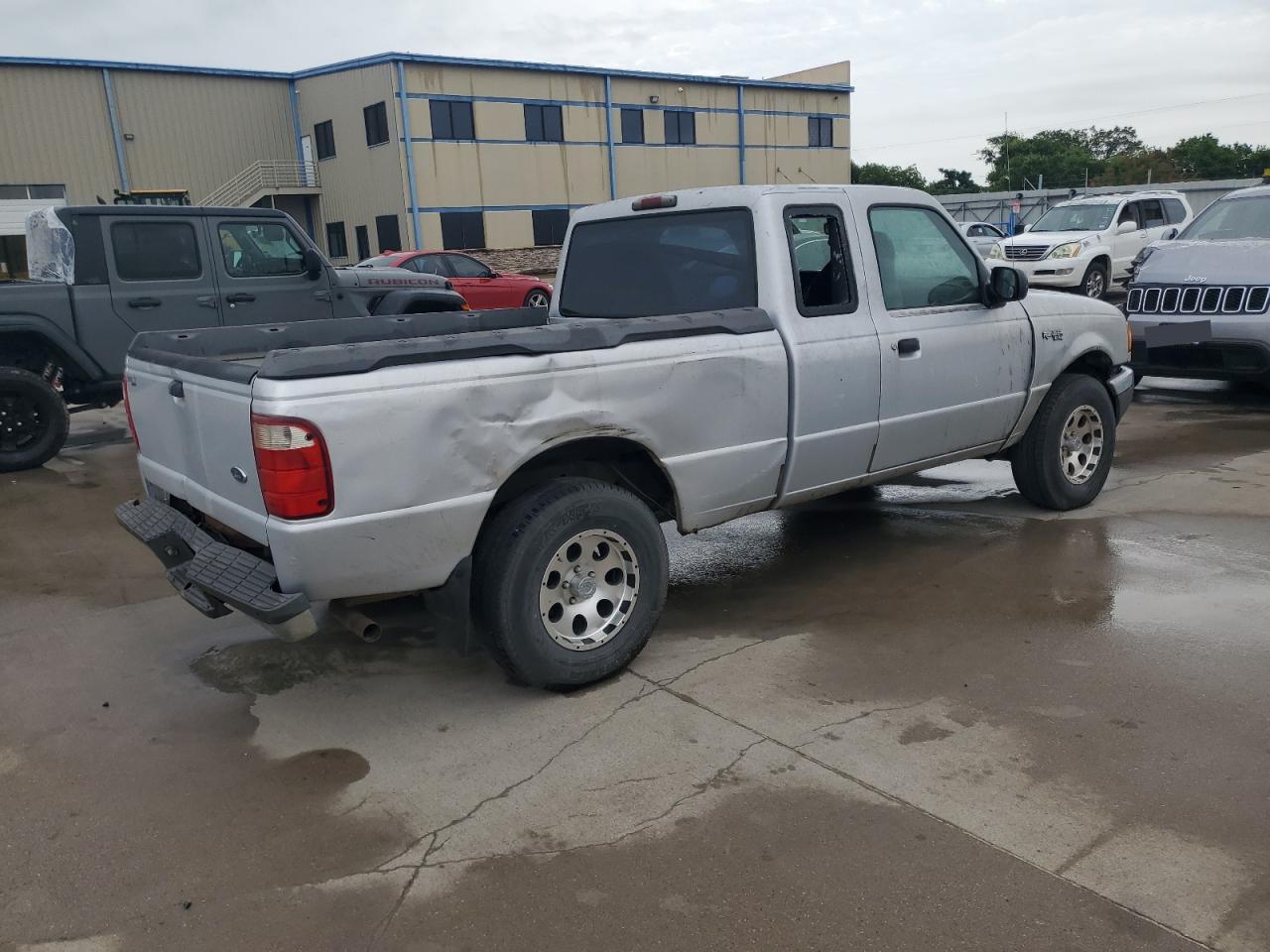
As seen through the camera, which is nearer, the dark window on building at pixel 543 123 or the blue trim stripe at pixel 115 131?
the blue trim stripe at pixel 115 131

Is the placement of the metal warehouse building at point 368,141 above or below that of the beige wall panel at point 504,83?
below

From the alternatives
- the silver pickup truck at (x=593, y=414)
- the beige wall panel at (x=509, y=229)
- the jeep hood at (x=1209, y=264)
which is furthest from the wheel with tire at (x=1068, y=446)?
the beige wall panel at (x=509, y=229)

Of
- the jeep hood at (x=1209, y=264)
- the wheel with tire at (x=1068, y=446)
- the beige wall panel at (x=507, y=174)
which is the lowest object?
the wheel with tire at (x=1068, y=446)

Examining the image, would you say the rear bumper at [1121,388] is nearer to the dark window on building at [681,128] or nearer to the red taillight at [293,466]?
the red taillight at [293,466]

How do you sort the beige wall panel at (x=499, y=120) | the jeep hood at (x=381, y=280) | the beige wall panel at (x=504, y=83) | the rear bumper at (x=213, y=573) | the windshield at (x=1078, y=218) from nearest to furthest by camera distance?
the rear bumper at (x=213, y=573)
the jeep hood at (x=381, y=280)
the windshield at (x=1078, y=218)
the beige wall panel at (x=504, y=83)
the beige wall panel at (x=499, y=120)

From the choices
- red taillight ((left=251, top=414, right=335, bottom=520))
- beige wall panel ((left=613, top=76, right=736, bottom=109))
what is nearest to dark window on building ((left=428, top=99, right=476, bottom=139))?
beige wall panel ((left=613, top=76, right=736, bottom=109))

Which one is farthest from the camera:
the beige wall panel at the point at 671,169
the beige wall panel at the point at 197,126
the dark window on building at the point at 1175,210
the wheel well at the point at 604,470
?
the beige wall panel at the point at 671,169

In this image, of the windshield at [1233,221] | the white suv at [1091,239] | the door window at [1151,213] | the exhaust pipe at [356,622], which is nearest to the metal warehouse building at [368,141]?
the white suv at [1091,239]

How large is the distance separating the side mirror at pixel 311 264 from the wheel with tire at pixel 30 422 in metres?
2.36

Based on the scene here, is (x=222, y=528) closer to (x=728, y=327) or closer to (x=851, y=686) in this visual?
(x=728, y=327)

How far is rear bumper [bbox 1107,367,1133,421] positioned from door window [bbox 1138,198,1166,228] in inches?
545

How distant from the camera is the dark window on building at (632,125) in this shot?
121 ft

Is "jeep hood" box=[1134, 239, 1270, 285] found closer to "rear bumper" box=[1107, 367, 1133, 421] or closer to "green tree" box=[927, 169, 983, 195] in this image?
"rear bumper" box=[1107, 367, 1133, 421]

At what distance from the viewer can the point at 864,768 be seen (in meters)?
3.32
